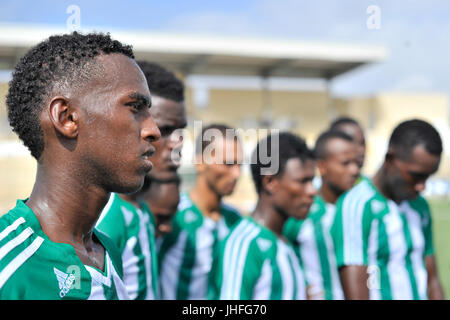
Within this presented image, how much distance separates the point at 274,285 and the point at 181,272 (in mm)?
1131

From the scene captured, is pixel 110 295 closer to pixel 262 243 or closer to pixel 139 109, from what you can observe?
pixel 139 109

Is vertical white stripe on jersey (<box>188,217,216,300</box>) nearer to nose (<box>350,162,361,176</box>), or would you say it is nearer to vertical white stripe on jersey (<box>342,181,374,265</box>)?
vertical white stripe on jersey (<box>342,181,374,265</box>)

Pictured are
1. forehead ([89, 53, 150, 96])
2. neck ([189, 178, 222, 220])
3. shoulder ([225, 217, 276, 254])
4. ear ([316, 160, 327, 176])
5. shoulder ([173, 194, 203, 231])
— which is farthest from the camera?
ear ([316, 160, 327, 176])

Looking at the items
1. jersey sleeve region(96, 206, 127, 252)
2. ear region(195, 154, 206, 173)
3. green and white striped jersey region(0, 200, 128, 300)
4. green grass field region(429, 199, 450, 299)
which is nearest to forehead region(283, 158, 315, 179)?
jersey sleeve region(96, 206, 127, 252)

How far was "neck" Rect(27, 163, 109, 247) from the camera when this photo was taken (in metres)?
1.51

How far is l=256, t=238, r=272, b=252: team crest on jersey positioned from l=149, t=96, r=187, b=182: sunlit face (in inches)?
29.9

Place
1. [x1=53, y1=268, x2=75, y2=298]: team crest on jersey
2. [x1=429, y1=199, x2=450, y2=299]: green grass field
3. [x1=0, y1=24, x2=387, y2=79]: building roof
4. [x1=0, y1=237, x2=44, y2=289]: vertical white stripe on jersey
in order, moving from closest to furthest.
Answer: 1. [x1=0, y1=237, x2=44, y2=289]: vertical white stripe on jersey
2. [x1=53, y1=268, x2=75, y2=298]: team crest on jersey
3. [x1=429, y1=199, x2=450, y2=299]: green grass field
4. [x1=0, y1=24, x2=387, y2=79]: building roof

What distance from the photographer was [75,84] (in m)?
1.48

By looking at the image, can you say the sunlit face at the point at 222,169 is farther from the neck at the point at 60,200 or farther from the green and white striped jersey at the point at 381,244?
the neck at the point at 60,200

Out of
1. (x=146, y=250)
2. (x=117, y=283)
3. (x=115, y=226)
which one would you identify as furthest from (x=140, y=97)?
(x=146, y=250)

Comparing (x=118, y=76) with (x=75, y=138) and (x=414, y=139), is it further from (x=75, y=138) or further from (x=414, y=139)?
(x=414, y=139)

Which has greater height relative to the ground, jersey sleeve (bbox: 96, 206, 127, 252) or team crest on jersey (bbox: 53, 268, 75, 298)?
jersey sleeve (bbox: 96, 206, 127, 252)

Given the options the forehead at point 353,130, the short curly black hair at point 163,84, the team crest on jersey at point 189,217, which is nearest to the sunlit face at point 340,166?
the forehead at point 353,130
